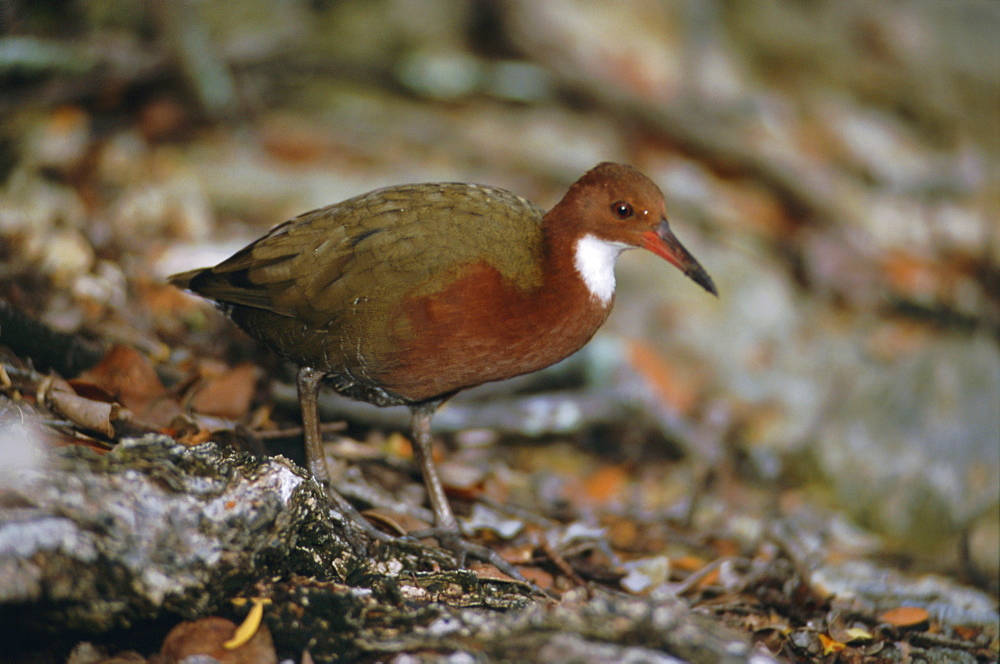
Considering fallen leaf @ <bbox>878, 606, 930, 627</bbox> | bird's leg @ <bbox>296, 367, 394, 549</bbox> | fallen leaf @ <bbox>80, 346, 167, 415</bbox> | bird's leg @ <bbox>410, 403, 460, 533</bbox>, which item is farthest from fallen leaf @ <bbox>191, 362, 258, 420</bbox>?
fallen leaf @ <bbox>878, 606, 930, 627</bbox>

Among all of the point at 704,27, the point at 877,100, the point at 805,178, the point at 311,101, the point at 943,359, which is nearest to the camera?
the point at 943,359

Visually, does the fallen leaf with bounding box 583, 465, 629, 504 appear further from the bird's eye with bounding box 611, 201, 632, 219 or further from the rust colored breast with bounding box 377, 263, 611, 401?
the bird's eye with bounding box 611, 201, 632, 219

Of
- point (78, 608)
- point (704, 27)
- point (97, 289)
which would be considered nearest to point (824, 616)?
point (78, 608)

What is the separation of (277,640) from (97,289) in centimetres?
264

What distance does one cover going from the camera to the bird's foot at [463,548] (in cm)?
334

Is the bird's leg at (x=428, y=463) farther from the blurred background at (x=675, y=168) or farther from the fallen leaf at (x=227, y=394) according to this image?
the blurred background at (x=675, y=168)

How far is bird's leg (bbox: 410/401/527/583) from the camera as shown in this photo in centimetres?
337

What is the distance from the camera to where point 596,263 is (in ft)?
10.6

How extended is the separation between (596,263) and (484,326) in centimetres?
49

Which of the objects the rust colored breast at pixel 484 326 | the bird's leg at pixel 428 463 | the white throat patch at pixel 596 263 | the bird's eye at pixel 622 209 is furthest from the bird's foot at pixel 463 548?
the bird's eye at pixel 622 209

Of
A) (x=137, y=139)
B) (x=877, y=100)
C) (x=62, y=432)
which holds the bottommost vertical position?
(x=62, y=432)

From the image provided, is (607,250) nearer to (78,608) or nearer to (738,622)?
(738,622)

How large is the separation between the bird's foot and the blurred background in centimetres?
161

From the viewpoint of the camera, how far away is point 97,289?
4.39 metres
